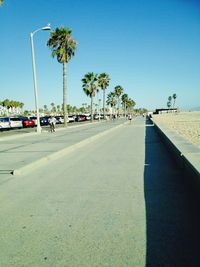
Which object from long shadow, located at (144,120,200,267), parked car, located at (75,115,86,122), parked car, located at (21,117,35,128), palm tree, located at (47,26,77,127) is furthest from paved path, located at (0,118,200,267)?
parked car, located at (75,115,86,122)

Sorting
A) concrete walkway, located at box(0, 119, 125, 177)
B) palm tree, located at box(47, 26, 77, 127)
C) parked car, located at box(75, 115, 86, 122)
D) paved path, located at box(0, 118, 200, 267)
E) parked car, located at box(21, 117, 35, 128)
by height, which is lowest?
parked car, located at box(75, 115, 86, 122)

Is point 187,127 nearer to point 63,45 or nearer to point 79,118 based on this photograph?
point 63,45

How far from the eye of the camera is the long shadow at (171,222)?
347 centimetres

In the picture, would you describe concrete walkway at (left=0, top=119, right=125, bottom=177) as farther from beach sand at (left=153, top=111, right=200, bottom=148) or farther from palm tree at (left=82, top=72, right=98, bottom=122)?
palm tree at (left=82, top=72, right=98, bottom=122)

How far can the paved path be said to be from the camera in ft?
11.6

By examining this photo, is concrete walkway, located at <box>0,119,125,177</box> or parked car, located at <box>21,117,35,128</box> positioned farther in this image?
parked car, located at <box>21,117,35,128</box>

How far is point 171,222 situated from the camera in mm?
4570

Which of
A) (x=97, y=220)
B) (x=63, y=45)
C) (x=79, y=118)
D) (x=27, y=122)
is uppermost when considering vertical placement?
(x=63, y=45)

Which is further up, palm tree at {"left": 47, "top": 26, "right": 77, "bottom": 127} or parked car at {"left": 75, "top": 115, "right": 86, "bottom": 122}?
palm tree at {"left": 47, "top": 26, "right": 77, "bottom": 127}

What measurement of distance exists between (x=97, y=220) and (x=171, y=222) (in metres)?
1.21

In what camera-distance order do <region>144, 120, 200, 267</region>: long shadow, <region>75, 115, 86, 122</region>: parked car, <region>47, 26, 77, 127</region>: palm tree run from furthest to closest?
1. <region>75, 115, 86, 122</region>: parked car
2. <region>47, 26, 77, 127</region>: palm tree
3. <region>144, 120, 200, 267</region>: long shadow

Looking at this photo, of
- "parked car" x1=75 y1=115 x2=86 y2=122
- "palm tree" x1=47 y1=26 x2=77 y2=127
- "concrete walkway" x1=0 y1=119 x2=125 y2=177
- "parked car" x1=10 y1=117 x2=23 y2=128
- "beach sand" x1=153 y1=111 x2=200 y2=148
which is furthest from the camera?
"parked car" x1=75 y1=115 x2=86 y2=122

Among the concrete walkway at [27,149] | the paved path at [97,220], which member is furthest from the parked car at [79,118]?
the paved path at [97,220]

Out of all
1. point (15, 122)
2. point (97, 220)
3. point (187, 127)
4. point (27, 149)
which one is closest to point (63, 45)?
point (15, 122)
